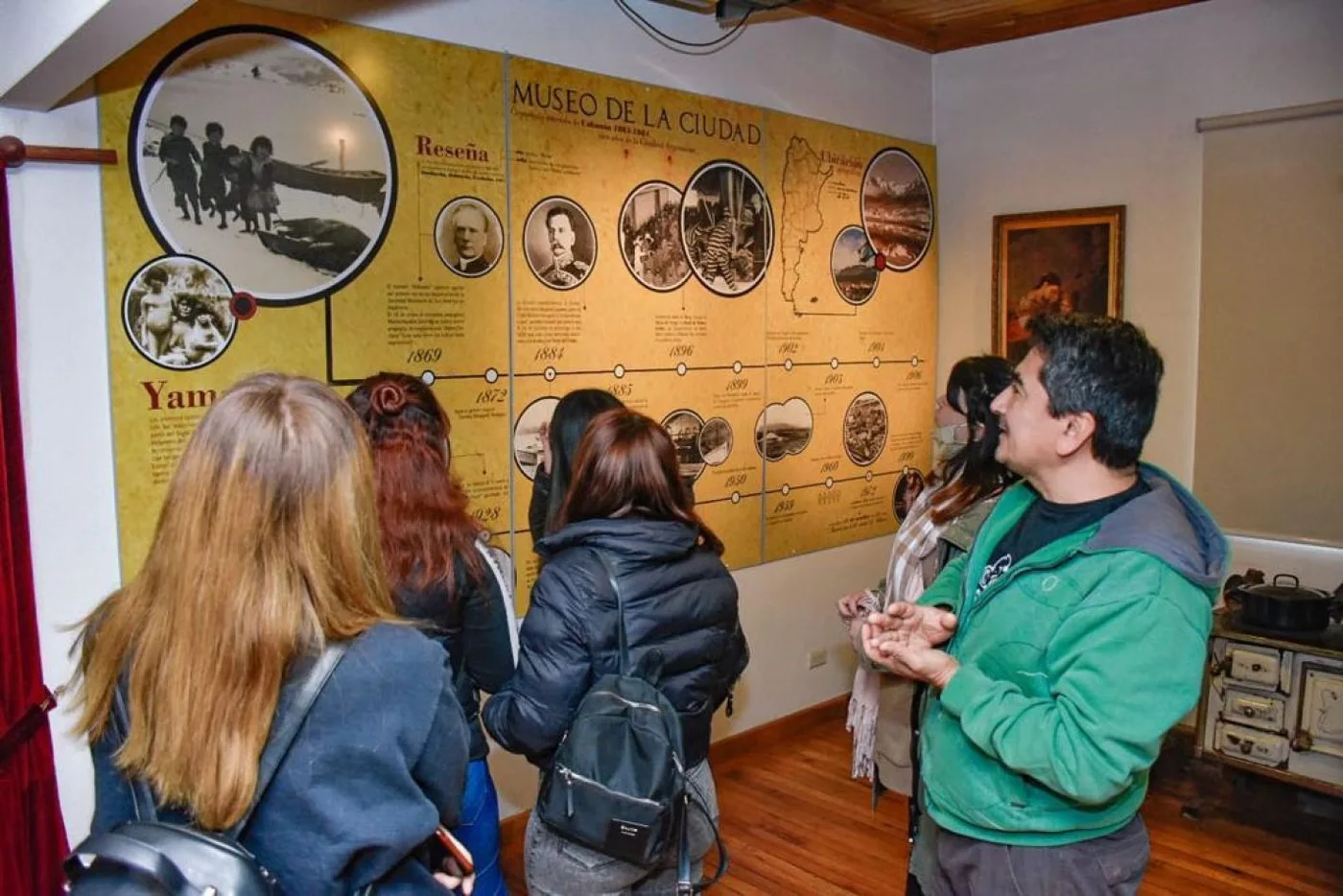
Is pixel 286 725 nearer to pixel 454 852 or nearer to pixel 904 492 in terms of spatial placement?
pixel 454 852

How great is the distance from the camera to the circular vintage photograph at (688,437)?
3.90m

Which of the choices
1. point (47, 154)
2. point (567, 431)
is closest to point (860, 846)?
point (567, 431)

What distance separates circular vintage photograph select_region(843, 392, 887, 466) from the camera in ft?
15.5

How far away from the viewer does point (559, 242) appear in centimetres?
344

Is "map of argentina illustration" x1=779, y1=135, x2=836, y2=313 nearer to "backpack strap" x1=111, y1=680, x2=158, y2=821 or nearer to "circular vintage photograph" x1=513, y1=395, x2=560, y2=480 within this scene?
"circular vintage photograph" x1=513, y1=395, x2=560, y2=480

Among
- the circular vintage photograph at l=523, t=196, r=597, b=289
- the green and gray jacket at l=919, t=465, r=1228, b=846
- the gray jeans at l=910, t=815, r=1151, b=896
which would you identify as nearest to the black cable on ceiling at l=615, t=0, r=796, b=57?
the circular vintage photograph at l=523, t=196, r=597, b=289

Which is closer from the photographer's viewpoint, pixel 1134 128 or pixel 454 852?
pixel 454 852

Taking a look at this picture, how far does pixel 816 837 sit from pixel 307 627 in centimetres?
292

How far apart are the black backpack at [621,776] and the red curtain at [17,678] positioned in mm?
1216

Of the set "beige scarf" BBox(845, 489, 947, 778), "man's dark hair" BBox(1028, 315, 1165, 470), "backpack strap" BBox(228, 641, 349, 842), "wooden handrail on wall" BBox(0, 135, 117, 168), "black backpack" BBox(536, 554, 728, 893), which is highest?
"wooden handrail on wall" BBox(0, 135, 117, 168)

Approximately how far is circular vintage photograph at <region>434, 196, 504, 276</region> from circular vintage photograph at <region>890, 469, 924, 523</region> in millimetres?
2598

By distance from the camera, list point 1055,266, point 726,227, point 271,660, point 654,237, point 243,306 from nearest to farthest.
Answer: point 271,660 → point 243,306 → point 654,237 → point 726,227 → point 1055,266

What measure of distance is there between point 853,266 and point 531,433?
1976mm

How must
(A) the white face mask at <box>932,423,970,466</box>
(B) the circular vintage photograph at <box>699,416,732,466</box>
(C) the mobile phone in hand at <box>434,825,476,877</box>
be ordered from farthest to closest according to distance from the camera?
(B) the circular vintage photograph at <box>699,416,732,466</box>
(A) the white face mask at <box>932,423,970,466</box>
(C) the mobile phone in hand at <box>434,825,476,877</box>
